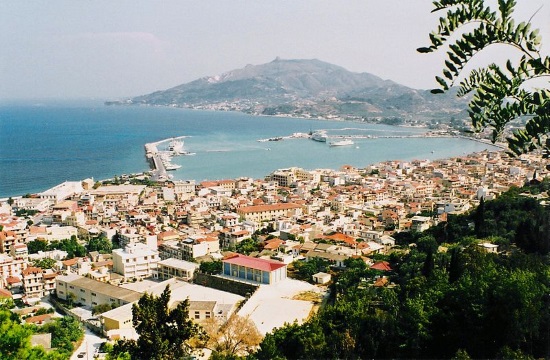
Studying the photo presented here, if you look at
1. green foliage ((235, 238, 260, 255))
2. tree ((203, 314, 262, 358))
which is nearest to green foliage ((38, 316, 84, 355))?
tree ((203, 314, 262, 358))

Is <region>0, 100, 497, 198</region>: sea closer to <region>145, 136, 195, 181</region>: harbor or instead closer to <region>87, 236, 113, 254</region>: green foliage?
<region>145, 136, 195, 181</region>: harbor

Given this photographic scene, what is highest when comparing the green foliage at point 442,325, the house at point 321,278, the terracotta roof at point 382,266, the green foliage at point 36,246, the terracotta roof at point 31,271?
the green foliage at point 442,325

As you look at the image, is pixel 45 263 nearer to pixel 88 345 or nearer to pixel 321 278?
pixel 88 345

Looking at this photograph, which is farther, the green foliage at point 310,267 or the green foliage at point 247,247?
the green foliage at point 247,247

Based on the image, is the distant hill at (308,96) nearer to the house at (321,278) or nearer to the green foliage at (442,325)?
the house at (321,278)

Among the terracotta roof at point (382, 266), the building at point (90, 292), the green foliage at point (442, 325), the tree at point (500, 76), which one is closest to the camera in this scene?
the tree at point (500, 76)

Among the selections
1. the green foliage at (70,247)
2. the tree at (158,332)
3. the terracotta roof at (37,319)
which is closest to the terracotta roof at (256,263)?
the terracotta roof at (37,319)

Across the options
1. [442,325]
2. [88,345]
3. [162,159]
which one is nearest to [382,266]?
[442,325]
